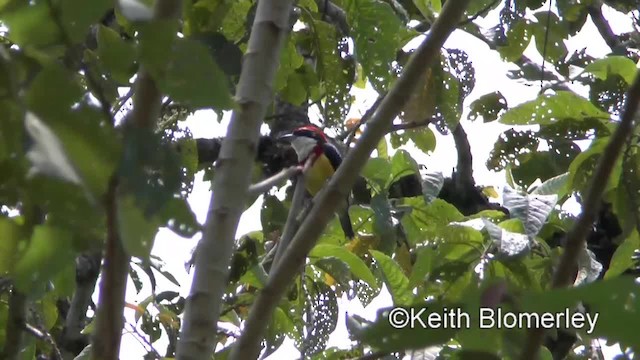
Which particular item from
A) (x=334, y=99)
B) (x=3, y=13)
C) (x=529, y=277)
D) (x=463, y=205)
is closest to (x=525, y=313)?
(x=3, y=13)

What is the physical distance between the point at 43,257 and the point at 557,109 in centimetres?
188

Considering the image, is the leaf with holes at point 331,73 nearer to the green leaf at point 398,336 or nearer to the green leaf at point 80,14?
the green leaf at point 80,14

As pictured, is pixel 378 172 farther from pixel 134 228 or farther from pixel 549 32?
pixel 134 228

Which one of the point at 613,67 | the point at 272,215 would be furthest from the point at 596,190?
the point at 272,215

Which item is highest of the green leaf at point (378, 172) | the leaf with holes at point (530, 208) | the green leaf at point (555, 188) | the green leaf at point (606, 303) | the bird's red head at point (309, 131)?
the bird's red head at point (309, 131)

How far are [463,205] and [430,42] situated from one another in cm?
270

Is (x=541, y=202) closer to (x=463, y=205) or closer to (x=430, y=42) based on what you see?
(x=430, y=42)

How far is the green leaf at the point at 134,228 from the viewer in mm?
737

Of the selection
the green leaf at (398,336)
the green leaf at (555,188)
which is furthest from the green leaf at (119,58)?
the green leaf at (555,188)

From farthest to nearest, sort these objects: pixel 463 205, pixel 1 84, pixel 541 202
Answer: pixel 463 205, pixel 541 202, pixel 1 84

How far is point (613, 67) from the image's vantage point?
97.8 inches

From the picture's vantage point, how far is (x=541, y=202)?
2.25m

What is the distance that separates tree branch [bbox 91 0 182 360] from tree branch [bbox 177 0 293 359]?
1.12 feet

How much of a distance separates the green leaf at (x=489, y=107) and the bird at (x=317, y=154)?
59cm
